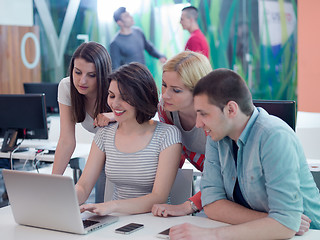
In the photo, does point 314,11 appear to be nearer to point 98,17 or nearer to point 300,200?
point 98,17

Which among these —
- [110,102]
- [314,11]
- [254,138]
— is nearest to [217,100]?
[254,138]

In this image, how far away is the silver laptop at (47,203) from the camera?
167cm

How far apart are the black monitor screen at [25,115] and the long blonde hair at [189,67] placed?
202 cm

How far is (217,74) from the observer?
5.59 feet

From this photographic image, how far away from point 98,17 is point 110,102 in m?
5.58

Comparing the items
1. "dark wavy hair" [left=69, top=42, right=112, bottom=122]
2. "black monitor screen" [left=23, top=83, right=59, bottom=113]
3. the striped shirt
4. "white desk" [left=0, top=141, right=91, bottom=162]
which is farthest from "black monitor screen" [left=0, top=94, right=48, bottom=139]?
the striped shirt

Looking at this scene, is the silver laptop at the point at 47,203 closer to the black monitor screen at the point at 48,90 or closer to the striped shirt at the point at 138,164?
the striped shirt at the point at 138,164

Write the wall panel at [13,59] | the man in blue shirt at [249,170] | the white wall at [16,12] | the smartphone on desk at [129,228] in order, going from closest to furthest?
1. the man in blue shirt at [249,170]
2. the smartphone on desk at [129,228]
3. the wall panel at [13,59]
4. the white wall at [16,12]

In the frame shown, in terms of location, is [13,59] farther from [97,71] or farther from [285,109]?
[285,109]

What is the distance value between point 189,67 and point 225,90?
1.81 feet

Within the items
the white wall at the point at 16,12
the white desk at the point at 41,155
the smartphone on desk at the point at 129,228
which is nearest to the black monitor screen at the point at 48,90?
the white desk at the point at 41,155

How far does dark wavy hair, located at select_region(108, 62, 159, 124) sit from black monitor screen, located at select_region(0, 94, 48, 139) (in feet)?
6.24

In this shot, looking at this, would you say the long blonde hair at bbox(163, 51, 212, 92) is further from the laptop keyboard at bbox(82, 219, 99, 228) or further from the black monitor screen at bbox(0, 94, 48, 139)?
the black monitor screen at bbox(0, 94, 48, 139)

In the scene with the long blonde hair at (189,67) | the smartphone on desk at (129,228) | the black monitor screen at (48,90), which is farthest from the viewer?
the black monitor screen at (48,90)
